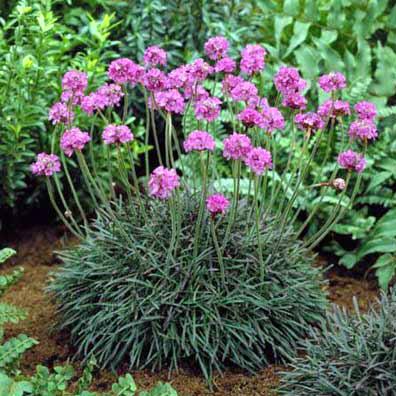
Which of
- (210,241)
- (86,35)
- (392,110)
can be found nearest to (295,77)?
(210,241)

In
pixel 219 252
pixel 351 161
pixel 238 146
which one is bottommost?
pixel 219 252

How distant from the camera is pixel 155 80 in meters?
2.79

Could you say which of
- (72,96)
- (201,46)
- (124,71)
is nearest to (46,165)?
(72,96)

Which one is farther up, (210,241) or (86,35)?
(86,35)

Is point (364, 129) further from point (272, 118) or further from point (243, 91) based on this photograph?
point (243, 91)

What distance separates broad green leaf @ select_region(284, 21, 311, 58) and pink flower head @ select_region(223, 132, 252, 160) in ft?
7.35

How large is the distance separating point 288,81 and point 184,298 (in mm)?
897

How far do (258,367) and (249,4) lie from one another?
118 inches

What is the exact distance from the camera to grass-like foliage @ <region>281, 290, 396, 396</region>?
2.41 meters

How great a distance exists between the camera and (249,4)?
5.18 metres

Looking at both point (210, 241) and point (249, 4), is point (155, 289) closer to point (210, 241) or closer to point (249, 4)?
point (210, 241)

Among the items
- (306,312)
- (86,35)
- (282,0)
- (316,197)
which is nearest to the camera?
(306,312)

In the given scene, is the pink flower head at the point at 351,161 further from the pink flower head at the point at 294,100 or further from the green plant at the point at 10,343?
the green plant at the point at 10,343

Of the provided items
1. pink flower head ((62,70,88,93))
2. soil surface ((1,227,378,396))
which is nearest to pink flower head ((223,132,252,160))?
pink flower head ((62,70,88,93))
